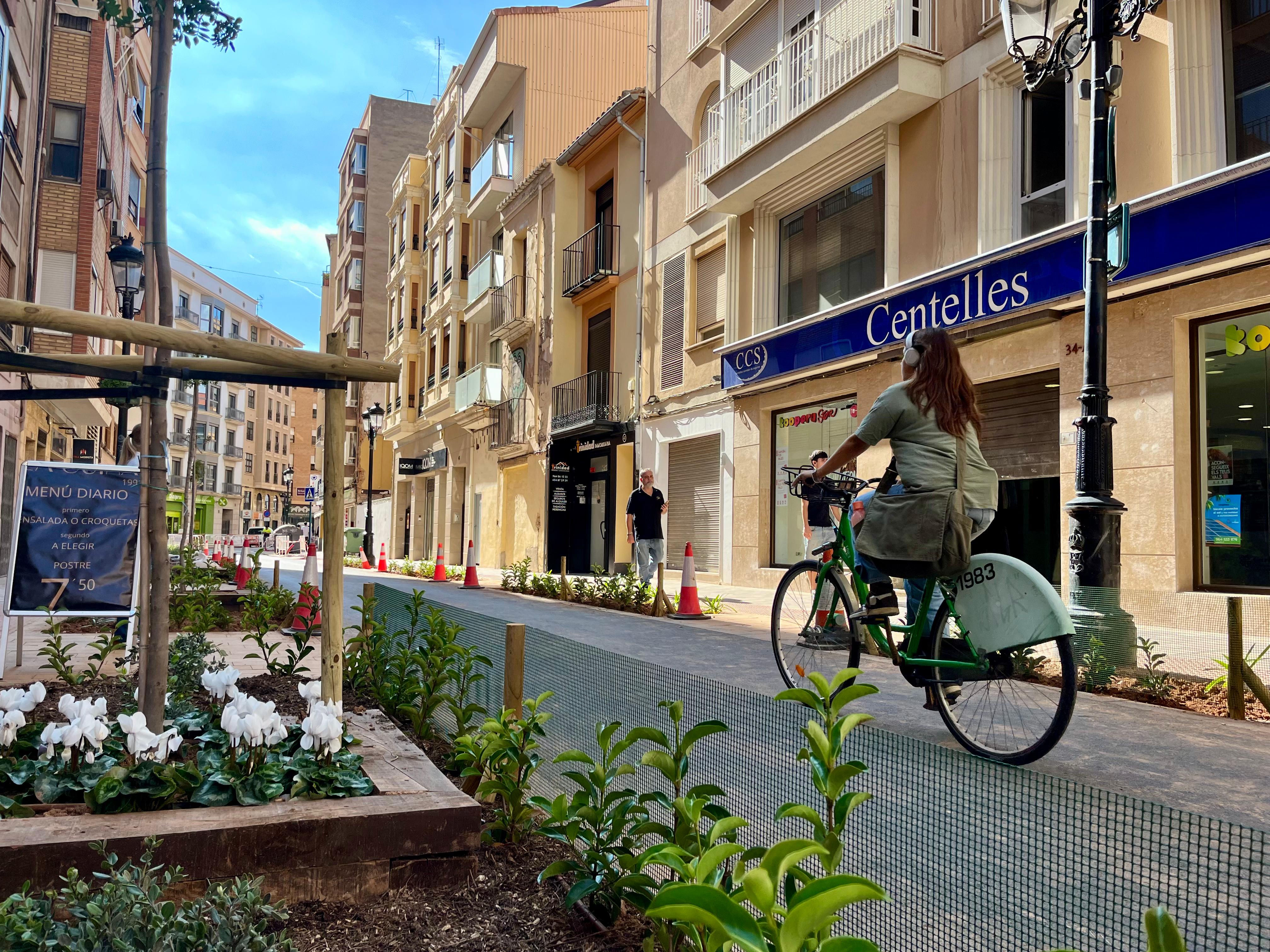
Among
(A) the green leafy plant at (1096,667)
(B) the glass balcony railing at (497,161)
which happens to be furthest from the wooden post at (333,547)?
(B) the glass balcony railing at (497,161)

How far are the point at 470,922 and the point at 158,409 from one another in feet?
8.37

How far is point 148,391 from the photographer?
3.84 m

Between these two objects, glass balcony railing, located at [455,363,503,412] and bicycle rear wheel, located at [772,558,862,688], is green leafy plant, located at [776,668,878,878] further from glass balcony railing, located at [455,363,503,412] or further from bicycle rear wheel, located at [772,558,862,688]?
glass balcony railing, located at [455,363,503,412]

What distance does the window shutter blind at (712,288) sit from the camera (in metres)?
18.3

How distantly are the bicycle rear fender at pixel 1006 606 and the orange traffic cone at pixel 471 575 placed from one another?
14.9 m

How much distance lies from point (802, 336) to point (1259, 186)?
7.25 meters

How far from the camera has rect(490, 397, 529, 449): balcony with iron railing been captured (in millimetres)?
27188

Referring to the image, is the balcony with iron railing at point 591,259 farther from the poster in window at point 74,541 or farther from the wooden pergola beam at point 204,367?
the wooden pergola beam at point 204,367

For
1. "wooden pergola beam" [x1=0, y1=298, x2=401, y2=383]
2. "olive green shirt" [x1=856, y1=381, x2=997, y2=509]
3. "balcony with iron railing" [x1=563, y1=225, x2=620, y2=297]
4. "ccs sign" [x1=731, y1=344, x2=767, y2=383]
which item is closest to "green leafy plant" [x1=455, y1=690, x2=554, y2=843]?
"wooden pergola beam" [x1=0, y1=298, x2=401, y2=383]

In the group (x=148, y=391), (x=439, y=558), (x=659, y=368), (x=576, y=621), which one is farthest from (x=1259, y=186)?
(x=439, y=558)

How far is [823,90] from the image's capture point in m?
14.3

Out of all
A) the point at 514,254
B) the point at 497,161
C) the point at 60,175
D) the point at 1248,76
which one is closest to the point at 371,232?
the point at 497,161

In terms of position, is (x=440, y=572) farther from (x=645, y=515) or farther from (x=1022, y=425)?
(x=1022, y=425)

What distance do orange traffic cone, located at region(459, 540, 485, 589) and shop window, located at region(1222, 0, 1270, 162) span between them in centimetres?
1372
